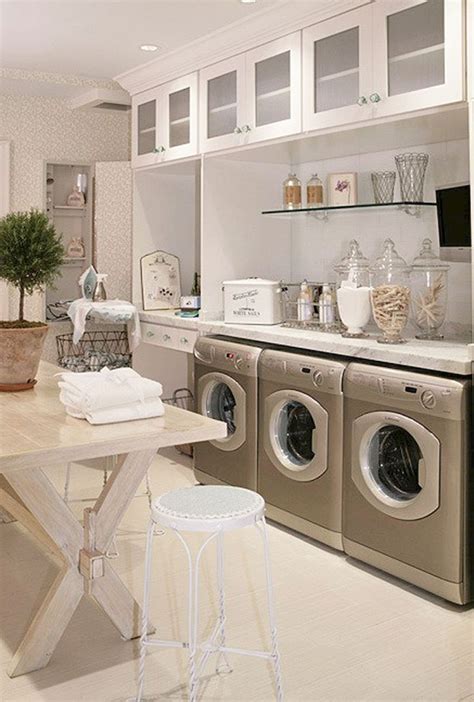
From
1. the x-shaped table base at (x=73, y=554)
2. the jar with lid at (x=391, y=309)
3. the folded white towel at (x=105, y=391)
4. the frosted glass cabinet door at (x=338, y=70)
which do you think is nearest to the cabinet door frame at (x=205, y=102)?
the frosted glass cabinet door at (x=338, y=70)

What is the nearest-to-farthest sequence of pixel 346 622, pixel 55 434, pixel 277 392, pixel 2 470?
pixel 2 470 < pixel 55 434 < pixel 346 622 < pixel 277 392

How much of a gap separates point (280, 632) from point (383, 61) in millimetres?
2335

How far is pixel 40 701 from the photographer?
7.27 feet

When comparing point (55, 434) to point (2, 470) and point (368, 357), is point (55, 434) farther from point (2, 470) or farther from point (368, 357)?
point (368, 357)

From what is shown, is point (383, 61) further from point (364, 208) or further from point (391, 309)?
point (391, 309)

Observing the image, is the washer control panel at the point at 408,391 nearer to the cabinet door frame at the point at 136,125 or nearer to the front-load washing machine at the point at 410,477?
the front-load washing machine at the point at 410,477

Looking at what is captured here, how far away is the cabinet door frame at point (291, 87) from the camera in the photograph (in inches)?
143

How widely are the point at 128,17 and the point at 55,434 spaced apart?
2.57 meters

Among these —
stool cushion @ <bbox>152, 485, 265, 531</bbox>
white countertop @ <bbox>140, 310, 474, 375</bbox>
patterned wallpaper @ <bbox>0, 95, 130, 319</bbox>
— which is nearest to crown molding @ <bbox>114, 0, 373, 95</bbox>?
patterned wallpaper @ <bbox>0, 95, 130, 319</bbox>

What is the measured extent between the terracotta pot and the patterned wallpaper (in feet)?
9.78

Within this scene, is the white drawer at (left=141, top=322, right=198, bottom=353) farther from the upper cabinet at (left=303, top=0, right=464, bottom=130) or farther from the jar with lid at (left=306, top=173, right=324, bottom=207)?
the upper cabinet at (left=303, top=0, right=464, bottom=130)

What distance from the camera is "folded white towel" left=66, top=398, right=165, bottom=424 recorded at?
7.38ft

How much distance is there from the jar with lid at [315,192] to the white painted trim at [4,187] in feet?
8.34

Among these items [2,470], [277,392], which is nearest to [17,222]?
[2,470]
